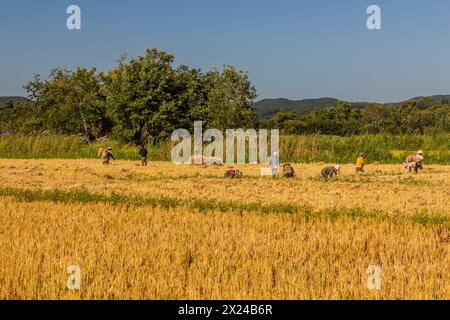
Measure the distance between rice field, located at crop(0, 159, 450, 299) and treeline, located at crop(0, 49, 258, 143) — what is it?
22.9 m

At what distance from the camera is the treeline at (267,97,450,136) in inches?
2776

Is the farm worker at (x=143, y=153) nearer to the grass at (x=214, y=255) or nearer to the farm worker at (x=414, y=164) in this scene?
the farm worker at (x=414, y=164)

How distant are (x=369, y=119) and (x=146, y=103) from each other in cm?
6169

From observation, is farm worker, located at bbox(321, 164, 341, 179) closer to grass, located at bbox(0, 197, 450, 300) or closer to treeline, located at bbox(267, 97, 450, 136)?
grass, located at bbox(0, 197, 450, 300)

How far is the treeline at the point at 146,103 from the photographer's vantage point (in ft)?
129

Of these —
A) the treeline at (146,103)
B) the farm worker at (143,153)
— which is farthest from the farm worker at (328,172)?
the treeline at (146,103)

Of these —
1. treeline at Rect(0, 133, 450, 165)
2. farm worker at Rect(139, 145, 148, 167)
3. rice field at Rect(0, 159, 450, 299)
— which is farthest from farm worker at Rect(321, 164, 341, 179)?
treeline at Rect(0, 133, 450, 165)

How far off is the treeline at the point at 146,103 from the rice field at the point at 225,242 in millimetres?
22944

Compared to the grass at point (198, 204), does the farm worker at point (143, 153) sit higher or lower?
higher

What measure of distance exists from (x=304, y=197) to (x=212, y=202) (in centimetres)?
251

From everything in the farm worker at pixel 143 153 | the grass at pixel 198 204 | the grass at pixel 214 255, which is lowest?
the grass at pixel 198 204

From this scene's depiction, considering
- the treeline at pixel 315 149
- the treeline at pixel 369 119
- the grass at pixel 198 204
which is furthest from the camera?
the treeline at pixel 369 119
